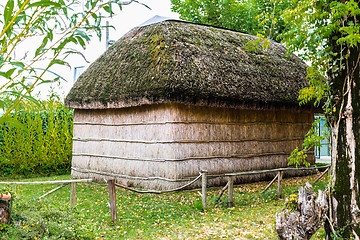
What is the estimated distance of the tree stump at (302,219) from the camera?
3688 millimetres

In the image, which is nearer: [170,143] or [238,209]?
[238,209]

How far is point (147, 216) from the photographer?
6.23 metres

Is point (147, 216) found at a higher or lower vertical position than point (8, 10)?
lower

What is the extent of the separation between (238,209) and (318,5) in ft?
13.4

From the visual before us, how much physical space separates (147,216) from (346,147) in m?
3.67

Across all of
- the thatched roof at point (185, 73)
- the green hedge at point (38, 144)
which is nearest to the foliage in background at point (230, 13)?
the thatched roof at point (185, 73)

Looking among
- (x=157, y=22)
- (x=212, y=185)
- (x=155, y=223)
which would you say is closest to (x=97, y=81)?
(x=157, y=22)

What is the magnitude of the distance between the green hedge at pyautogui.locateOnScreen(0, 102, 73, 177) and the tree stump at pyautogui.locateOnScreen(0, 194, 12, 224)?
798 centimetres

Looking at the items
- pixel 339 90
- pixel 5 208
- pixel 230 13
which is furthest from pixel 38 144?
pixel 230 13

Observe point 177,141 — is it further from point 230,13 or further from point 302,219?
point 230,13

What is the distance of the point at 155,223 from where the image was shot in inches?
229

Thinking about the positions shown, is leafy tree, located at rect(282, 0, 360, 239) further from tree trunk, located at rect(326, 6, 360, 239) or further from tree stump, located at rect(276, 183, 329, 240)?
tree stump, located at rect(276, 183, 329, 240)

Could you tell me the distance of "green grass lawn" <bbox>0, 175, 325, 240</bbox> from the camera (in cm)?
376

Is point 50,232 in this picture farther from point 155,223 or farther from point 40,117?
point 40,117
